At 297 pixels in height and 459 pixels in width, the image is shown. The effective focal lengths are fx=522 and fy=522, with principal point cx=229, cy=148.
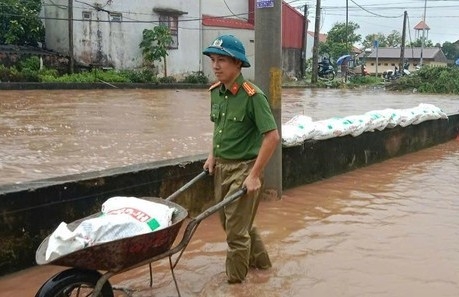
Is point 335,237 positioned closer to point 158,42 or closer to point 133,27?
point 158,42

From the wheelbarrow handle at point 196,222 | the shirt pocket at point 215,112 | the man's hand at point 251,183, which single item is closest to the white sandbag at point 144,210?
the wheelbarrow handle at point 196,222

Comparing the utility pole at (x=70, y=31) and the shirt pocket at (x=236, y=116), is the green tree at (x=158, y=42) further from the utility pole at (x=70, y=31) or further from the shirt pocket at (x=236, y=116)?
the shirt pocket at (x=236, y=116)

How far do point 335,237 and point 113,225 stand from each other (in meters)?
2.66

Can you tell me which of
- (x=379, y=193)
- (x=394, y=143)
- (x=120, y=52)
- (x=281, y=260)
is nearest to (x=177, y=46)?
(x=120, y=52)

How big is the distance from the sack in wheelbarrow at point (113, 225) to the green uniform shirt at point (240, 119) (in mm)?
662

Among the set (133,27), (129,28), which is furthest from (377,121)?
(133,27)

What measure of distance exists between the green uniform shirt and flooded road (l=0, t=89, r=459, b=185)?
3.31 metres

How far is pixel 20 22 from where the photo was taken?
2473cm

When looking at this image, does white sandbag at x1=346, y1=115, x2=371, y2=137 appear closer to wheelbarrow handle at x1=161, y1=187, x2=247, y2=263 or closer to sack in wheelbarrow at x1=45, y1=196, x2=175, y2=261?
wheelbarrow handle at x1=161, y1=187, x2=247, y2=263

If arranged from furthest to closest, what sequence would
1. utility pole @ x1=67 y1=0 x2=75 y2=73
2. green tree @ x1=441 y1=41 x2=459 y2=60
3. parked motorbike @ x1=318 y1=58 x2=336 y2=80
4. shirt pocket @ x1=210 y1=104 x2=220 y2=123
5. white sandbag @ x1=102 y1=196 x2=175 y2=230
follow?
green tree @ x1=441 y1=41 x2=459 y2=60 < parked motorbike @ x1=318 y1=58 x2=336 y2=80 < utility pole @ x1=67 y1=0 x2=75 y2=73 < shirt pocket @ x1=210 y1=104 x2=220 y2=123 < white sandbag @ x1=102 y1=196 x2=175 y2=230

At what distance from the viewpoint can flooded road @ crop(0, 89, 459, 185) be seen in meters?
7.11

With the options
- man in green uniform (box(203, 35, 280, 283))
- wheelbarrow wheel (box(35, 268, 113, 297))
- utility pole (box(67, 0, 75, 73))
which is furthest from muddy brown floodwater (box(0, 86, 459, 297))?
utility pole (box(67, 0, 75, 73))

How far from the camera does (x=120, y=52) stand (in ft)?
88.0

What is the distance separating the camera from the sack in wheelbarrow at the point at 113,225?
2.74 m
